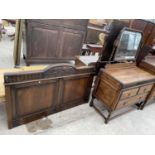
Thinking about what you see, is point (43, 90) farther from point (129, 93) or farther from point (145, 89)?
point (145, 89)

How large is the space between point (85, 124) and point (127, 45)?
1.23 meters

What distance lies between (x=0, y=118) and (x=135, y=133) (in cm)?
183

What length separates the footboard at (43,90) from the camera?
4.98 feet

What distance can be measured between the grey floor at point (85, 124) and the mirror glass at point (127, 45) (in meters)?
0.94

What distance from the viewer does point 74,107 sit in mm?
2279

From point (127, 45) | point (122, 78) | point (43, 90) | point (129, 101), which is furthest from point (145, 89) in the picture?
point (43, 90)

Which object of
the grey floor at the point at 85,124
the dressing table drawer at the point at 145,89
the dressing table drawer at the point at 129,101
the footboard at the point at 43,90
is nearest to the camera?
the footboard at the point at 43,90

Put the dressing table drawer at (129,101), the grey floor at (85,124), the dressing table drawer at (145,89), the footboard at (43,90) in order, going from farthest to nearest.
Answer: the dressing table drawer at (145,89) < the dressing table drawer at (129,101) < the grey floor at (85,124) < the footboard at (43,90)

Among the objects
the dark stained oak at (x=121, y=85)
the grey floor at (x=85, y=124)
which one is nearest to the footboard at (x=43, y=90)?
the grey floor at (x=85, y=124)

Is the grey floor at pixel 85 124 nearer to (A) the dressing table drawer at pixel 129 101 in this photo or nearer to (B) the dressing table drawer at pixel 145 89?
(A) the dressing table drawer at pixel 129 101

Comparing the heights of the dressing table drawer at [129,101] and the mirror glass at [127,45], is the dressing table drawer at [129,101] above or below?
below

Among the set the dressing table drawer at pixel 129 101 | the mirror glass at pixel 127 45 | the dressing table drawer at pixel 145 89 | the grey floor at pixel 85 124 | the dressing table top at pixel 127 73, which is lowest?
the grey floor at pixel 85 124

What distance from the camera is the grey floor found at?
5.86 feet

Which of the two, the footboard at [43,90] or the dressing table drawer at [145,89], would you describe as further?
the dressing table drawer at [145,89]
